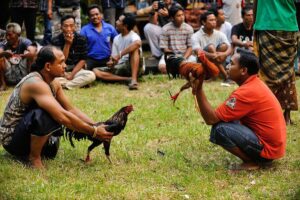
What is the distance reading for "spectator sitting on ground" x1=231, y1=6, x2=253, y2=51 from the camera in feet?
31.4

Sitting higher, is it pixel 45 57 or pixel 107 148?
pixel 45 57

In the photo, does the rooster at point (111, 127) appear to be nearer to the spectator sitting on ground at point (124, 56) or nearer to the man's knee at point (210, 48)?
the spectator sitting on ground at point (124, 56)

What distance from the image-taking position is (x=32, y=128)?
5.25 meters

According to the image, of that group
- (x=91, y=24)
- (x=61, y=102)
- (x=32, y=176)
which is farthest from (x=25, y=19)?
(x=32, y=176)

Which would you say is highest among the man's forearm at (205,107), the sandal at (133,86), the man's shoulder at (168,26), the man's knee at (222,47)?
the man's forearm at (205,107)

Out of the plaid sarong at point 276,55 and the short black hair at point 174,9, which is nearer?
the plaid sarong at point 276,55

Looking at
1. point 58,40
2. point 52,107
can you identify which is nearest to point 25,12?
point 58,40

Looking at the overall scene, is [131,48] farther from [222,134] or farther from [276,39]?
[222,134]

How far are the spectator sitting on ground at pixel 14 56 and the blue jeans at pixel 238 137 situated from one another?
4489 millimetres

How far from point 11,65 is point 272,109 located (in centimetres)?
519

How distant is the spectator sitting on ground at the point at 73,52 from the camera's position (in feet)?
30.2

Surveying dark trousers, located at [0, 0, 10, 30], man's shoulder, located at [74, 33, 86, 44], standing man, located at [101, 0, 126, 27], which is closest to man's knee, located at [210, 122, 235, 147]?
man's shoulder, located at [74, 33, 86, 44]

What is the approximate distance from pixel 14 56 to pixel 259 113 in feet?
16.3

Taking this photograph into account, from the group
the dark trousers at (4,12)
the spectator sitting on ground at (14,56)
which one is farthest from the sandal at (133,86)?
the dark trousers at (4,12)
